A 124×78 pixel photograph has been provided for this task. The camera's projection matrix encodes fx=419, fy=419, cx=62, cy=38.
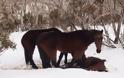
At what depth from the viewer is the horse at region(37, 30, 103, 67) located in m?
7.42

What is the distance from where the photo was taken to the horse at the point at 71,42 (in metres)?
7.42

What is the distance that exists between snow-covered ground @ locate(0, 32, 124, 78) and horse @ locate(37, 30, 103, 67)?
20.4 inches

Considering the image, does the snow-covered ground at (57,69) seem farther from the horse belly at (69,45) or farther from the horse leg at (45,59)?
the horse belly at (69,45)

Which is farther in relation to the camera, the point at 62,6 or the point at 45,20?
the point at 45,20

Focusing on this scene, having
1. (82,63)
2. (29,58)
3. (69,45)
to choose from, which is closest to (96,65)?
(82,63)

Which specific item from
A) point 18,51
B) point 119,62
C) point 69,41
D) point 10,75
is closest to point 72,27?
point 18,51

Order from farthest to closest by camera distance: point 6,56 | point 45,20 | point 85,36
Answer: point 45,20 → point 6,56 → point 85,36

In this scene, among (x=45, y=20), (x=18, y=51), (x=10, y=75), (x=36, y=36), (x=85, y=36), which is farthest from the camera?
(x=45, y=20)

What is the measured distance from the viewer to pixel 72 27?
11.5 metres

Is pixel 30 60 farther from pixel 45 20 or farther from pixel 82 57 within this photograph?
pixel 45 20

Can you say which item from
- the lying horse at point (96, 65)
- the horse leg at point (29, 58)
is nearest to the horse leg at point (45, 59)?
the horse leg at point (29, 58)

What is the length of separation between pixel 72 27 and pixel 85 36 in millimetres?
4078

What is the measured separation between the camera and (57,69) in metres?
7.14

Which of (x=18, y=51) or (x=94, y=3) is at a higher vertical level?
A: (x=94, y=3)
